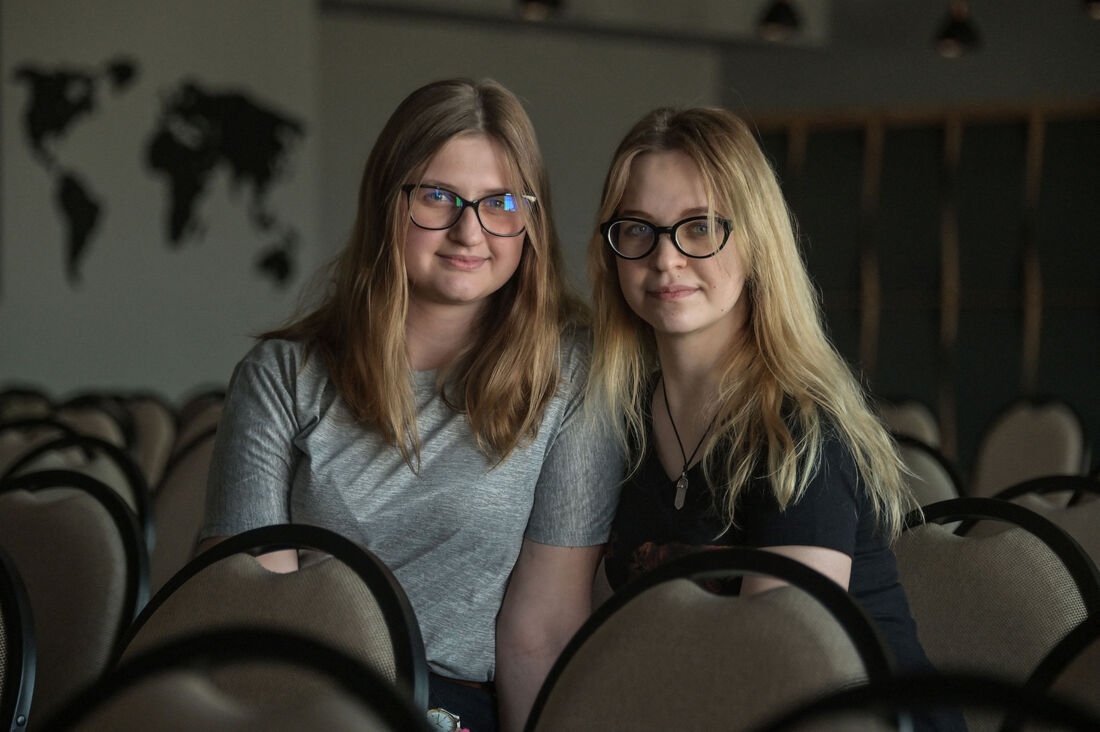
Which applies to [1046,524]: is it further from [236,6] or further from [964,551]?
[236,6]

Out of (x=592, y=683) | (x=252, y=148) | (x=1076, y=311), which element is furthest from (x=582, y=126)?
(x=592, y=683)

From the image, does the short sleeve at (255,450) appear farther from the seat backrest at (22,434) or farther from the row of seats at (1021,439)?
the row of seats at (1021,439)

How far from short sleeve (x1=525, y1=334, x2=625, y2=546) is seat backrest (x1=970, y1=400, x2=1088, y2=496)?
9.09 ft

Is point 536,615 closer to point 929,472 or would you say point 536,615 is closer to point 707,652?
point 707,652

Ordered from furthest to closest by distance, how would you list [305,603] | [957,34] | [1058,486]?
[957,34] < [1058,486] < [305,603]

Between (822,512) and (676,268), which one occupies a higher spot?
(676,268)

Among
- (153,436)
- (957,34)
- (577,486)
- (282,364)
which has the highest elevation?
(957,34)

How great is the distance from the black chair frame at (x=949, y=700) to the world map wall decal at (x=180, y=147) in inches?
256

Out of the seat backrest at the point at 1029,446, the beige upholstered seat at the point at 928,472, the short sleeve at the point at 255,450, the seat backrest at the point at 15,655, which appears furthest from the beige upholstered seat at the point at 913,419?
the seat backrest at the point at 15,655

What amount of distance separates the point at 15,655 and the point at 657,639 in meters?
0.90

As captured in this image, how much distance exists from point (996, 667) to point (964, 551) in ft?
0.59

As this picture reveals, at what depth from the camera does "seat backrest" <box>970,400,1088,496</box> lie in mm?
4258

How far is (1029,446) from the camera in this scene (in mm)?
4395

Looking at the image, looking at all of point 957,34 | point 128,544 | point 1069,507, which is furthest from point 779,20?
point 128,544
